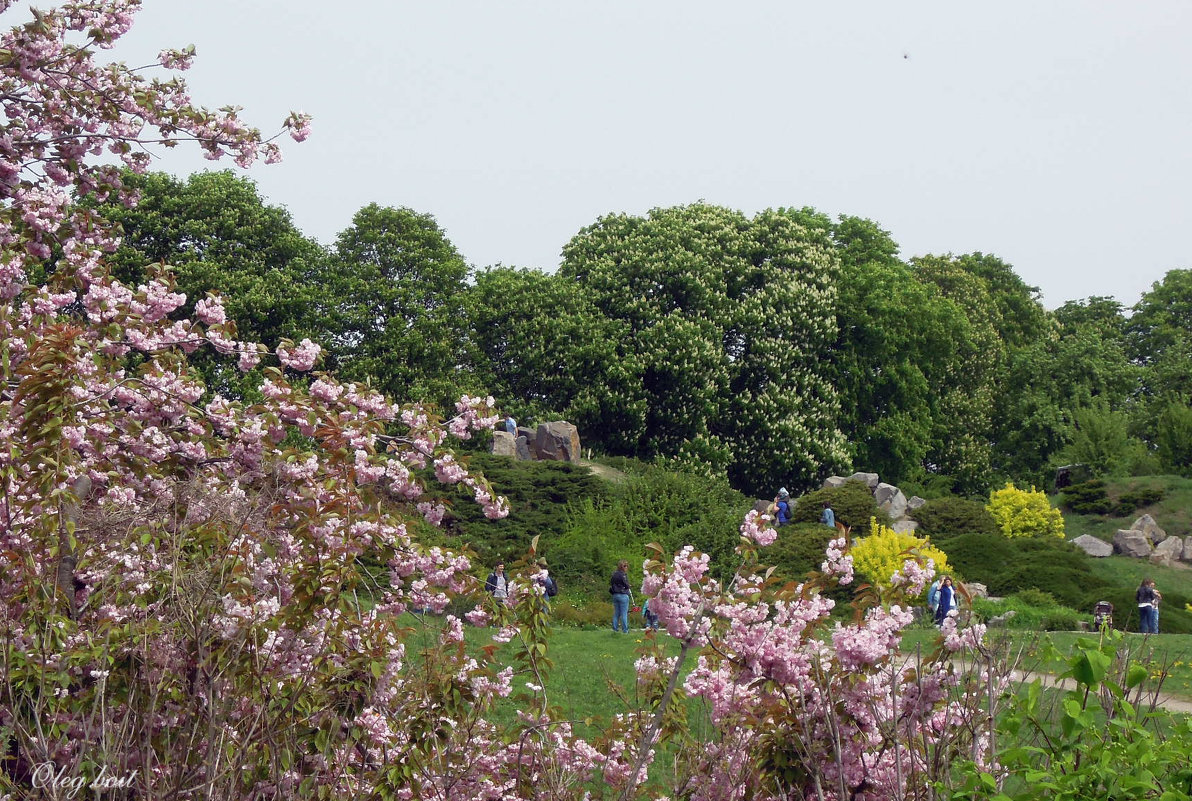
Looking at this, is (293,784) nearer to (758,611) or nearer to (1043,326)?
(758,611)

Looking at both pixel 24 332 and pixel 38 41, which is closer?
pixel 24 332

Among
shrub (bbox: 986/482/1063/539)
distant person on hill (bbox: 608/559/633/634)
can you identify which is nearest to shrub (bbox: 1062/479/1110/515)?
shrub (bbox: 986/482/1063/539)

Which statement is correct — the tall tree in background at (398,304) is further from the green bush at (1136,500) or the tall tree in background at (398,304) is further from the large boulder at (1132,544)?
the green bush at (1136,500)

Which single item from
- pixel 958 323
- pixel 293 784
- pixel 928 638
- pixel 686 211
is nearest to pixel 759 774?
pixel 293 784

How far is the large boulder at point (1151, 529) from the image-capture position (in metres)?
32.0

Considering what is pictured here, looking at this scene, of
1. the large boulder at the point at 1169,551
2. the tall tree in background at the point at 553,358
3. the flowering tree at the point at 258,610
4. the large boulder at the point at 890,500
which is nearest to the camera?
the flowering tree at the point at 258,610

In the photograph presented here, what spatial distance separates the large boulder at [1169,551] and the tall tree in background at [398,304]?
19.4 metres

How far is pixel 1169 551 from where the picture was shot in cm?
3078

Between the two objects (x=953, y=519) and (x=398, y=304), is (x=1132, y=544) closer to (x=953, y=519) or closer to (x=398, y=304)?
(x=953, y=519)

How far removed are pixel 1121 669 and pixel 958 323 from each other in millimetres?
40234

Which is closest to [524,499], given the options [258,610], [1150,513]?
[1150,513]

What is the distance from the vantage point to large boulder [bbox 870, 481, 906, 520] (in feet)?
103

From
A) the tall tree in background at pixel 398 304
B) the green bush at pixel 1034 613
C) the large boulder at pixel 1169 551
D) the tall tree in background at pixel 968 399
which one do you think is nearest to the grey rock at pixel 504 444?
the tall tree in background at pixel 398 304

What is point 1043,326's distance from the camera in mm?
52094
